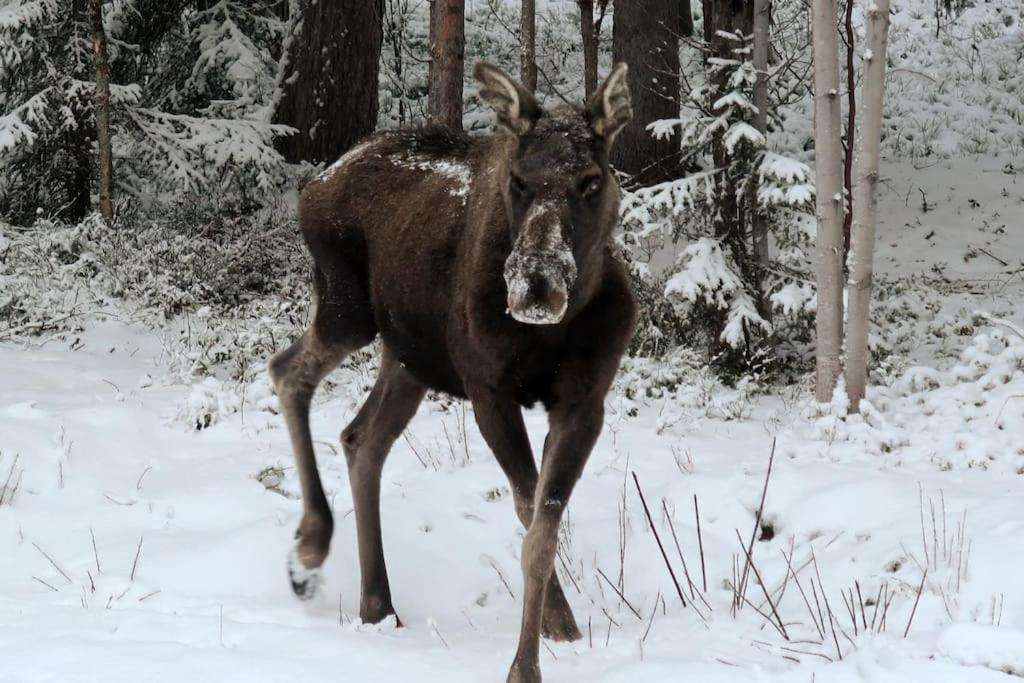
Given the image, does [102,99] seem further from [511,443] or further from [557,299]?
[557,299]

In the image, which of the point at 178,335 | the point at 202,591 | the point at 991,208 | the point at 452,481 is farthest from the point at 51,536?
the point at 991,208

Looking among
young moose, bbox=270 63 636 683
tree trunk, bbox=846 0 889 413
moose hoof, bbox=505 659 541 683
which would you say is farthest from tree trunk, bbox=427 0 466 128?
moose hoof, bbox=505 659 541 683

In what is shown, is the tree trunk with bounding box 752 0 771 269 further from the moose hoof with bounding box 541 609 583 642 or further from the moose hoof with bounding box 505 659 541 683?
the moose hoof with bounding box 505 659 541 683

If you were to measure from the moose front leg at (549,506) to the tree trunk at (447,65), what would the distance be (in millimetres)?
6080

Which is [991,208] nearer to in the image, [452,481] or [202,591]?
[452,481]

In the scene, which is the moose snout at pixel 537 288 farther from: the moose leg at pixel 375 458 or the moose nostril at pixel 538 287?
the moose leg at pixel 375 458

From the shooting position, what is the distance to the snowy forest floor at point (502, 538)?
12.4 ft

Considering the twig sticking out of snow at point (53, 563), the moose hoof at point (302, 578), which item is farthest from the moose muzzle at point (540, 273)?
the twig sticking out of snow at point (53, 563)

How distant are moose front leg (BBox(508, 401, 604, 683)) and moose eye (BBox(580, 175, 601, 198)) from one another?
80 centimetres

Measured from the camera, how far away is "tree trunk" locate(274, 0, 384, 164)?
44.2 feet

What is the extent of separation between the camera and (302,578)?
4.71 meters

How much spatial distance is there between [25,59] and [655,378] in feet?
27.0

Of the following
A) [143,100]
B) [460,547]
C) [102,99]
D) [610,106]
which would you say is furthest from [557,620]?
[143,100]

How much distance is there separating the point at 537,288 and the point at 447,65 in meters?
6.88
